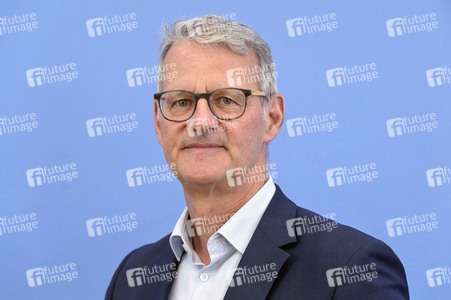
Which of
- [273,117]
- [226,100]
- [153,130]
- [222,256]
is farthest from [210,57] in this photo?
[153,130]

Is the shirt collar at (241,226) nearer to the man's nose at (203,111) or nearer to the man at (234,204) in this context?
the man at (234,204)

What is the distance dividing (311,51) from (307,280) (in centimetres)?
198

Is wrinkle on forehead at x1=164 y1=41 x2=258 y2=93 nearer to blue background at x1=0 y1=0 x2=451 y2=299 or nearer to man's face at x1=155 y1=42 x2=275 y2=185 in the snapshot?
man's face at x1=155 y1=42 x2=275 y2=185

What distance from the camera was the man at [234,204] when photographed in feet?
5.77

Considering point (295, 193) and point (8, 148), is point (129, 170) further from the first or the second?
point (295, 193)

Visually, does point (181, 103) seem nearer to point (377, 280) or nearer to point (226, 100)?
point (226, 100)

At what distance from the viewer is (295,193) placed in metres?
3.37

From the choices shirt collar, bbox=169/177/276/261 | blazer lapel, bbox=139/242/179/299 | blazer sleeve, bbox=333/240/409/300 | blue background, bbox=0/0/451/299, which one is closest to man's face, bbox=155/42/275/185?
shirt collar, bbox=169/177/276/261

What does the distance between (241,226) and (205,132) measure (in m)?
0.34

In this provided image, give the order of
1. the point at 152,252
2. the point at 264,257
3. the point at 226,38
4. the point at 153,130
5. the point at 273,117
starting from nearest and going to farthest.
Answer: the point at 264,257 < the point at 226,38 < the point at 273,117 < the point at 152,252 < the point at 153,130

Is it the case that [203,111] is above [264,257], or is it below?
above

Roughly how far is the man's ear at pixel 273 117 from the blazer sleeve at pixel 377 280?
22.6 inches

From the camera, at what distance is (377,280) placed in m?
1.70

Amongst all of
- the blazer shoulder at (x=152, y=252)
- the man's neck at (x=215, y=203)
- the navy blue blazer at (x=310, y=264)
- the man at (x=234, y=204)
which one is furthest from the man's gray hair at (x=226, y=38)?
the blazer shoulder at (x=152, y=252)
